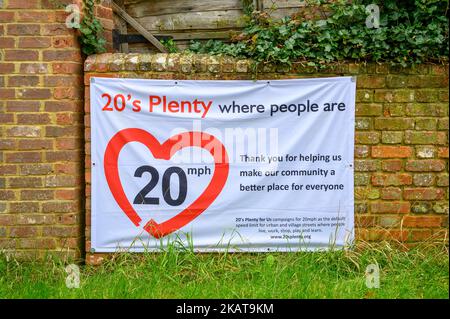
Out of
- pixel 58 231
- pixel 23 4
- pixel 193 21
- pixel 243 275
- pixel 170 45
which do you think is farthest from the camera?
pixel 193 21

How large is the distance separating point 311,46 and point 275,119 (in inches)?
25.3

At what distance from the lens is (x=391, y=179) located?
4121 millimetres

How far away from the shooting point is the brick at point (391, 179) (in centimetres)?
412

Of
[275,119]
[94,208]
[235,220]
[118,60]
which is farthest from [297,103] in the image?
[94,208]

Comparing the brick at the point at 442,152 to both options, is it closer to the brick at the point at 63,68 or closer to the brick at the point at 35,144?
the brick at the point at 63,68

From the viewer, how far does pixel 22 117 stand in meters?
4.01

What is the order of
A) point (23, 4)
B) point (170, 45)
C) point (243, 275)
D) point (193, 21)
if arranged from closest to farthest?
point (243, 275)
point (23, 4)
point (170, 45)
point (193, 21)

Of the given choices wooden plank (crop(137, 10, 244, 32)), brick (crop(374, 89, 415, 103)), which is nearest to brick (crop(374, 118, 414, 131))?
brick (crop(374, 89, 415, 103))

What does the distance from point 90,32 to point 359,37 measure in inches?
83.3

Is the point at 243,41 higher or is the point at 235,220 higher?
the point at 243,41

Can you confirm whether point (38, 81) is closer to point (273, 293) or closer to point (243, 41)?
point (243, 41)

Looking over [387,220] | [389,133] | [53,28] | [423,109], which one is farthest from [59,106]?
[423,109]

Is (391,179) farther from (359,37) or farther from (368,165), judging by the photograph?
(359,37)

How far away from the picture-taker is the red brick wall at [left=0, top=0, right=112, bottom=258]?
3.98 metres
